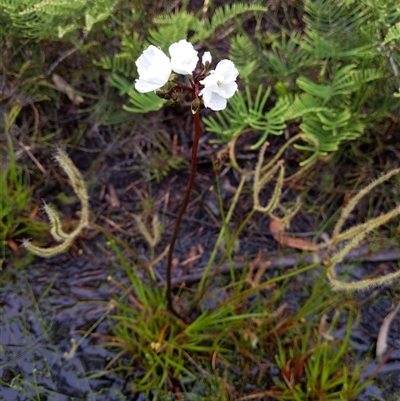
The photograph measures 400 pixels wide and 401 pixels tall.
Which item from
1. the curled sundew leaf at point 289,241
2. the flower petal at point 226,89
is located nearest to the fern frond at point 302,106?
the curled sundew leaf at point 289,241

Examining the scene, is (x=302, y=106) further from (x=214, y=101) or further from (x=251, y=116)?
(x=214, y=101)

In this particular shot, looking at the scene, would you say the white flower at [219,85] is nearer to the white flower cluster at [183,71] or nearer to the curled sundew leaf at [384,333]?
the white flower cluster at [183,71]

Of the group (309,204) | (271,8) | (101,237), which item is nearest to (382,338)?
(309,204)

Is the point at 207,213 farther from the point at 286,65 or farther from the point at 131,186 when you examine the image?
the point at 286,65

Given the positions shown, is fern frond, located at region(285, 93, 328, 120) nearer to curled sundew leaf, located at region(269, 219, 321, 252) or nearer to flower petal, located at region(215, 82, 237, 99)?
curled sundew leaf, located at region(269, 219, 321, 252)

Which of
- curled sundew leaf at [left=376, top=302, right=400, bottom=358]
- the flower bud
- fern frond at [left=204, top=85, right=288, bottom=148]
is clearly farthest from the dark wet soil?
the flower bud
